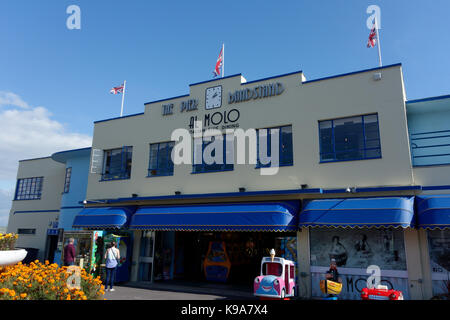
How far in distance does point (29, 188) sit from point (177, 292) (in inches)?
748

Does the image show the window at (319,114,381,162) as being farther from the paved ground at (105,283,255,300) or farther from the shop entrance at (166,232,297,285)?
the paved ground at (105,283,255,300)

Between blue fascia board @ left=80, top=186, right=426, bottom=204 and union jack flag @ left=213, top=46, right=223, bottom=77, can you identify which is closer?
blue fascia board @ left=80, top=186, right=426, bottom=204

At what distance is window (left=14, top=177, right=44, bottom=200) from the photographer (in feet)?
86.3

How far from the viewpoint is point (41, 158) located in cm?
2673

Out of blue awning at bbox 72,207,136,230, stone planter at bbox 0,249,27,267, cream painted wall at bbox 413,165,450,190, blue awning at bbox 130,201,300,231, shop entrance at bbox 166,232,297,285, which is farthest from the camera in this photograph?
shop entrance at bbox 166,232,297,285

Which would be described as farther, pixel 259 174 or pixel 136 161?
pixel 136 161

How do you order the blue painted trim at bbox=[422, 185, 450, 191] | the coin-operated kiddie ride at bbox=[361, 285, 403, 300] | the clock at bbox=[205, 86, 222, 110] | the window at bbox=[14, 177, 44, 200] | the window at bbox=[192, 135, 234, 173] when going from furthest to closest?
1. the window at bbox=[14, 177, 44, 200]
2. the clock at bbox=[205, 86, 222, 110]
3. the window at bbox=[192, 135, 234, 173]
4. the blue painted trim at bbox=[422, 185, 450, 191]
5. the coin-operated kiddie ride at bbox=[361, 285, 403, 300]

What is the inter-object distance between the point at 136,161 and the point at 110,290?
22.8 ft

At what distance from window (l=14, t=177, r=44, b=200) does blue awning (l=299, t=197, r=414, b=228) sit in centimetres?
2218

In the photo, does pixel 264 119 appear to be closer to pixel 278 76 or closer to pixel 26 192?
pixel 278 76

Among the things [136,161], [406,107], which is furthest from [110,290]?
[406,107]

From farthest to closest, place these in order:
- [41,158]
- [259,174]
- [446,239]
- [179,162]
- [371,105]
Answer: [41,158] → [179,162] → [259,174] → [371,105] → [446,239]

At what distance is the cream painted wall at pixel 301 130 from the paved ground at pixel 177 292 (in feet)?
14.4

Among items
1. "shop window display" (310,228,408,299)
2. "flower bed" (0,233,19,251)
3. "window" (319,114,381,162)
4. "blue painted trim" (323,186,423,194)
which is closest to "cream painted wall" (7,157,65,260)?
"flower bed" (0,233,19,251)
